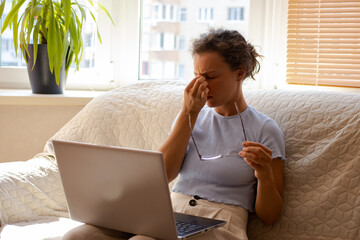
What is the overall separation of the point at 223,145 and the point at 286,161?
227 millimetres

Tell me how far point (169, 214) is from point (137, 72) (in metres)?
1.54

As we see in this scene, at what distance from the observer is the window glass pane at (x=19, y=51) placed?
A: 2611 mm

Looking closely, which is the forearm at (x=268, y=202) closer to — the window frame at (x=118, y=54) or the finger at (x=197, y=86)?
the finger at (x=197, y=86)

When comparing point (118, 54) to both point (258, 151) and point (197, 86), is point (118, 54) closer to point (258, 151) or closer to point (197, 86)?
point (197, 86)

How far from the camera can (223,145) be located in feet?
5.34

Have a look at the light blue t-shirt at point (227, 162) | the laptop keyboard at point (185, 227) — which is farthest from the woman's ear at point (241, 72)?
the laptop keyboard at point (185, 227)

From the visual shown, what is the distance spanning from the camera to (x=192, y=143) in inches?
66.4

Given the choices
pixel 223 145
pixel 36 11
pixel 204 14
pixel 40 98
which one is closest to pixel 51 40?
pixel 36 11

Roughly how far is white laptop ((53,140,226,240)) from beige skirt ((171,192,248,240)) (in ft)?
0.25

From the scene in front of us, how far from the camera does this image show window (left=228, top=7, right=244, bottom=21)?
257 centimetres

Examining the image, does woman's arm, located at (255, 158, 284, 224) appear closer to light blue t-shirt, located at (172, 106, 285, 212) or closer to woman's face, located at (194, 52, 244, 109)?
light blue t-shirt, located at (172, 106, 285, 212)

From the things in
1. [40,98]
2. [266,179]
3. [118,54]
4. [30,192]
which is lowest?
[30,192]

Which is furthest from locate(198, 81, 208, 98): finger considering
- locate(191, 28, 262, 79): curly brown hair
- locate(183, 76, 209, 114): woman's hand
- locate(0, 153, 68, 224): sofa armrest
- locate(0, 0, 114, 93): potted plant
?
locate(0, 0, 114, 93): potted plant

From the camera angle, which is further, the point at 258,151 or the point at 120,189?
the point at 258,151
